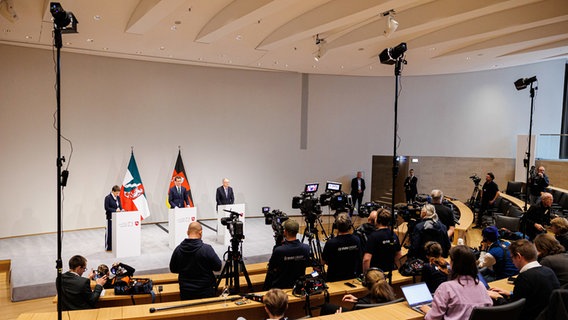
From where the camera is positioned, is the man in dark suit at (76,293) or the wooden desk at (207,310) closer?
the wooden desk at (207,310)

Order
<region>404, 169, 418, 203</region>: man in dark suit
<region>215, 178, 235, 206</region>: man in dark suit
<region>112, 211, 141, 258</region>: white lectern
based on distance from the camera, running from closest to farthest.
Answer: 1. <region>112, 211, 141, 258</region>: white lectern
2. <region>215, 178, 235, 206</region>: man in dark suit
3. <region>404, 169, 418, 203</region>: man in dark suit

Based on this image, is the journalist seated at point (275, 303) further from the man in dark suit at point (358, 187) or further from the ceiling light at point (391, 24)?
the man in dark suit at point (358, 187)

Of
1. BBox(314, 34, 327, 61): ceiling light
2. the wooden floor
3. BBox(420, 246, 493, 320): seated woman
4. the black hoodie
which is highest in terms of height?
BBox(314, 34, 327, 61): ceiling light

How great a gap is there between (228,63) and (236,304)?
726 centimetres

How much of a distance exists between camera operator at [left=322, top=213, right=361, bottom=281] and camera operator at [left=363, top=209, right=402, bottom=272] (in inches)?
4.6

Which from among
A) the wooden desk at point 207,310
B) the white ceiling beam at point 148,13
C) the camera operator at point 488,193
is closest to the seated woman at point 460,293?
the wooden desk at point 207,310

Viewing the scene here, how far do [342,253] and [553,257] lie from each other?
1826mm

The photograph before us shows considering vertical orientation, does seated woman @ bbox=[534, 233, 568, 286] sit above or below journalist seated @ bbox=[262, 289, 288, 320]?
above

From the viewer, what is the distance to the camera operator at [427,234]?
4754 mm

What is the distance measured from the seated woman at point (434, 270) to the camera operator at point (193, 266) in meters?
1.96

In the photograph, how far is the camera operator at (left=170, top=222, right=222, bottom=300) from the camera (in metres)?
4.03

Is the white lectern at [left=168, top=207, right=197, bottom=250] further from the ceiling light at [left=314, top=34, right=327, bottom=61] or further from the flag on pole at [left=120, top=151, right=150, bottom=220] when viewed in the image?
the ceiling light at [left=314, top=34, right=327, bottom=61]

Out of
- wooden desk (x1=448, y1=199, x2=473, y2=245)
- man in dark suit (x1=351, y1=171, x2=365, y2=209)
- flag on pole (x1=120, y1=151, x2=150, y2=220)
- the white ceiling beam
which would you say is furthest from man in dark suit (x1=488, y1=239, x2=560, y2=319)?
man in dark suit (x1=351, y1=171, x2=365, y2=209)

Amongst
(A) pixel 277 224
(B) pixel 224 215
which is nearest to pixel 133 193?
(B) pixel 224 215
